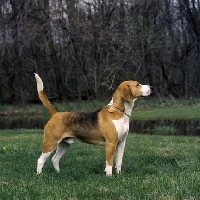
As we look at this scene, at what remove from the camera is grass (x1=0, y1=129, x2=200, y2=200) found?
521 cm

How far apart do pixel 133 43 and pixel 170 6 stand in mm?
5355

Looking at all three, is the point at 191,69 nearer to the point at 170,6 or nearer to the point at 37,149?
the point at 170,6

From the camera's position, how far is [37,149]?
10.7m

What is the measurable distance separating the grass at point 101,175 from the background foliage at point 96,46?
13.6 metres

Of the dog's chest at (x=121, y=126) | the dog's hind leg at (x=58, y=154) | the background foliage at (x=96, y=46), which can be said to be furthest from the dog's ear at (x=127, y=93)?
the background foliage at (x=96, y=46)

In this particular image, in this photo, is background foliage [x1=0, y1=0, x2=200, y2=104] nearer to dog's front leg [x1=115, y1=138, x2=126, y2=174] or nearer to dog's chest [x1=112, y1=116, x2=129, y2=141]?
dog's front leg [x1=115, y1=138, x2=126, y2=174]

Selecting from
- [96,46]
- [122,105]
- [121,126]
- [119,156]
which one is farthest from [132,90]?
[96,46]

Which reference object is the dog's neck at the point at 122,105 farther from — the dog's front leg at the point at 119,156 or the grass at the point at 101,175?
the grass at the point at 101,175

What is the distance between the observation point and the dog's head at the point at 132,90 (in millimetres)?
7410

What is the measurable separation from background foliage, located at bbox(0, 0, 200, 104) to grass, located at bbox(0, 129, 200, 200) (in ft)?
44.6

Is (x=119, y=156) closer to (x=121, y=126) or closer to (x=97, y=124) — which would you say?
(x=121, y=126)

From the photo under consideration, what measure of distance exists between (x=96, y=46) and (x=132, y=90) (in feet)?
60.9

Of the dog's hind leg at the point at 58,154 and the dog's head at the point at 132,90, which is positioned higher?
the dog's head at the point at 132,90

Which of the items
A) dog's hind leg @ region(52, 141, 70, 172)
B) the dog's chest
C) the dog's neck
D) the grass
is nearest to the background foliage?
the grass
